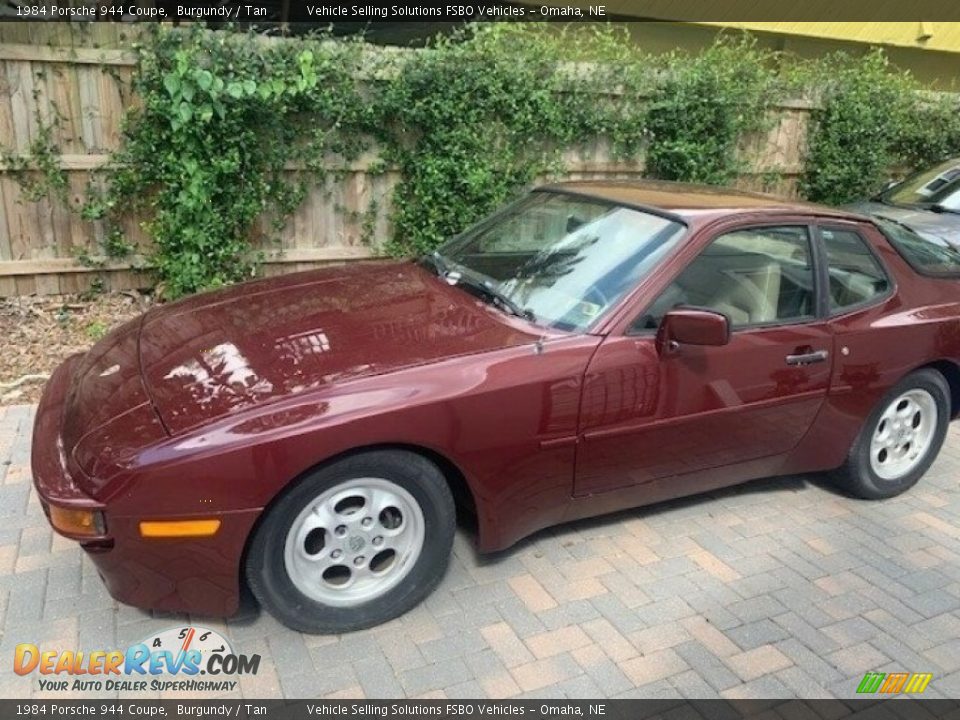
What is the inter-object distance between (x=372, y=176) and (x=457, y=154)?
732 mm

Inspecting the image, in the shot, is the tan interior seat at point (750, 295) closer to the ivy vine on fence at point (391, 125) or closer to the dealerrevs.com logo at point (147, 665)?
the dealerrevs.com logo at point (147, 665)

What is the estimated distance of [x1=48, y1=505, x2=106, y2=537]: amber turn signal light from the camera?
2.32 metres

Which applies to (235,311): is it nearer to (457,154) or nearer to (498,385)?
(498,385)

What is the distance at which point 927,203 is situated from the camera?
7273 millimetres

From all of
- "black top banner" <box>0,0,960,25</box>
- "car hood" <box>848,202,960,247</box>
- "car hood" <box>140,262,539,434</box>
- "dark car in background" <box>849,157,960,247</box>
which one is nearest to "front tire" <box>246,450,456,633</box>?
"car hood" <box>140,262,539,434</box>

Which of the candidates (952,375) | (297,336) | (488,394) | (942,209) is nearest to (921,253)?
(952,375)

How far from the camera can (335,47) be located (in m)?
5.80

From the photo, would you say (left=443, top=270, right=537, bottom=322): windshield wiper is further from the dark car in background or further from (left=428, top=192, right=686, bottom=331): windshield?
the dark car in background

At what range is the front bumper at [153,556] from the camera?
7.66ft

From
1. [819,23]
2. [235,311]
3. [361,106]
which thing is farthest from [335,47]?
[819,23]

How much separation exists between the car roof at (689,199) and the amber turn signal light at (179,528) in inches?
84.6

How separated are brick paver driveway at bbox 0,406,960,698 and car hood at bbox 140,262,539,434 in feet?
2.82

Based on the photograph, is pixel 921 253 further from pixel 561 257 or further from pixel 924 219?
pixel 924 219

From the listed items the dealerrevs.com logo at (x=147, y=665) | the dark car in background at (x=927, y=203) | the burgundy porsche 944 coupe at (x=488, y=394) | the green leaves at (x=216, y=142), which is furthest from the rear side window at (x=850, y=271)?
the green leaves at (x=216, y=142)
